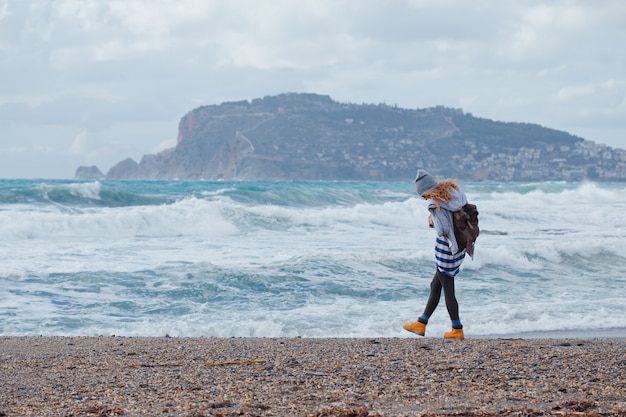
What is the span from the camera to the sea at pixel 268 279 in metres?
8.50

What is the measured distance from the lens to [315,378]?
16.2 feet

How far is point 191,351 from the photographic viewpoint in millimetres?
6094

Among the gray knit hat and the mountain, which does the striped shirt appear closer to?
the gray knit hat

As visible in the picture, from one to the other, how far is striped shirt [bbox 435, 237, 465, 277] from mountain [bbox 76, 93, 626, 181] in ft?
319

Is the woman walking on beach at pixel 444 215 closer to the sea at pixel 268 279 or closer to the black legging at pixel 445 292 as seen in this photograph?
the black legging at pixel 445 292

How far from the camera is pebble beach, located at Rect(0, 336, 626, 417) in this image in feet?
13.6

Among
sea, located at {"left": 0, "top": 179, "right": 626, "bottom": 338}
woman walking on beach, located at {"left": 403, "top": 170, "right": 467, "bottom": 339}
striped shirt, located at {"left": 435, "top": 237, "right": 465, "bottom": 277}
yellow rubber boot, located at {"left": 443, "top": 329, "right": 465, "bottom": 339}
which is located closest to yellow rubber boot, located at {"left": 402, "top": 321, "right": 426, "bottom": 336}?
yellow rubber boot, located at {"left": 443, "top": 329, "right": 465, "bottom": 339}

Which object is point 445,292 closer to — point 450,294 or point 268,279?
point 450,294

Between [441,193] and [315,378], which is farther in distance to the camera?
[441,193]

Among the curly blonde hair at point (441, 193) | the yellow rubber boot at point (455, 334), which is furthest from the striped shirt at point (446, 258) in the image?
the yellow rubber boot at point (455, 334)

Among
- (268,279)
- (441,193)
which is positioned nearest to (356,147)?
(268,279)

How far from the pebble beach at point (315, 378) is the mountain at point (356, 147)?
97906mm

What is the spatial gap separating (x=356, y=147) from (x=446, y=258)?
346 feet

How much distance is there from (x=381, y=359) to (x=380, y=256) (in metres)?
7.88
